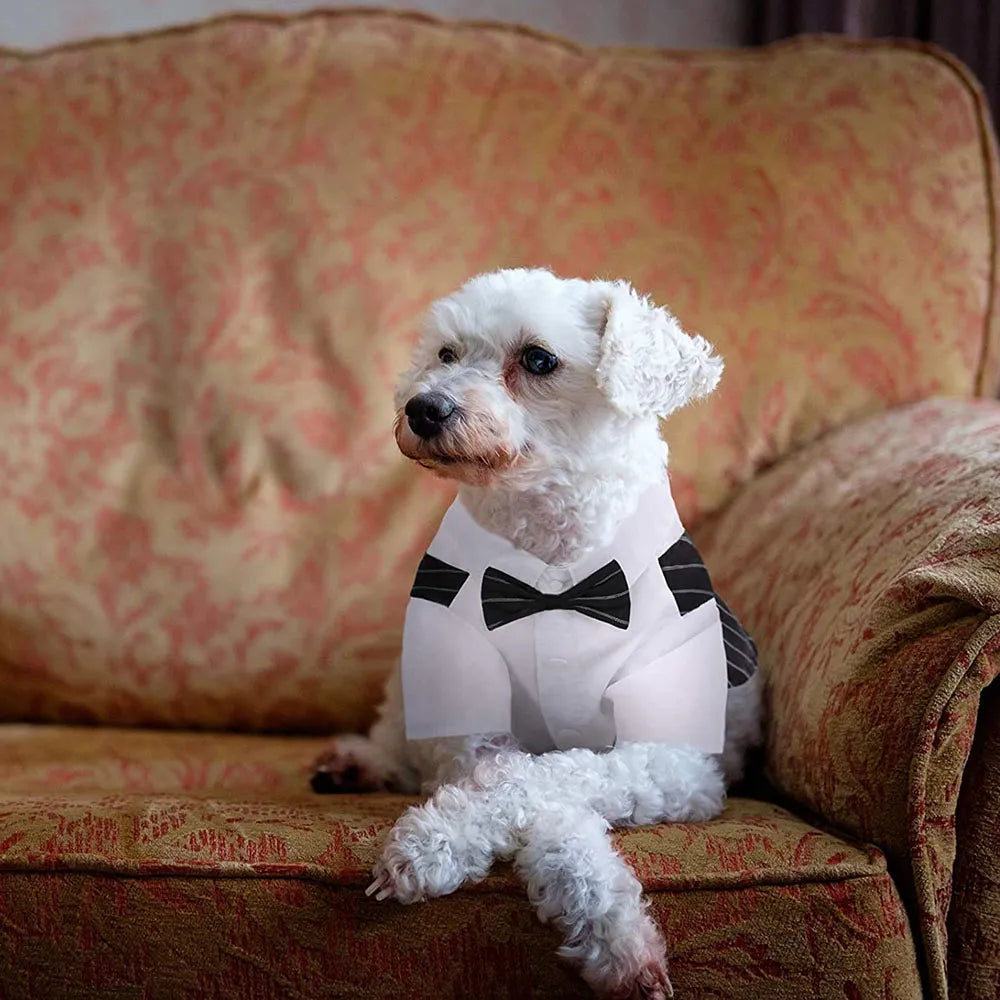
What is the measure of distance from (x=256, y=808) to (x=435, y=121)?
106cm

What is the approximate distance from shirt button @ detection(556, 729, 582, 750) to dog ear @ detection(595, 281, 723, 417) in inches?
12.0

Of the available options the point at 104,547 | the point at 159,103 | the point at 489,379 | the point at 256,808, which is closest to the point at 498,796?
the point at 256,808

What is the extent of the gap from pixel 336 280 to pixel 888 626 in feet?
3.14

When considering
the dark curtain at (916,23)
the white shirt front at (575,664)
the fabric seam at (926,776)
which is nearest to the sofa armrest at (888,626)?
the fabric seam at (926,776)

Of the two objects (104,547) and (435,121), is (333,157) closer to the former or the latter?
(435,121)

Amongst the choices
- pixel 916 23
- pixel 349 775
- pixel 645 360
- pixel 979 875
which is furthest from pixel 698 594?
pixel 916 23

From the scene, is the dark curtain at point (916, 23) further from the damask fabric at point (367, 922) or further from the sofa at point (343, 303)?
the damask fabric at point (367, 922)

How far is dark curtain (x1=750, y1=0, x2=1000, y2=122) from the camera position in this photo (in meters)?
2.16

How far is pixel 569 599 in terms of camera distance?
114cm

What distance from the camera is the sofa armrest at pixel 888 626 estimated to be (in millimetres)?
984

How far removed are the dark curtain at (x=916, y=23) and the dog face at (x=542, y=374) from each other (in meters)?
1.33

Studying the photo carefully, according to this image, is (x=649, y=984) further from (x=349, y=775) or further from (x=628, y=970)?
(x=349, y=775)

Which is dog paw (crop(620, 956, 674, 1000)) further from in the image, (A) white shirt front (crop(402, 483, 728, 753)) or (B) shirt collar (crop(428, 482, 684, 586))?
(B) shirt collar (crop(428, 482, 684, 586))

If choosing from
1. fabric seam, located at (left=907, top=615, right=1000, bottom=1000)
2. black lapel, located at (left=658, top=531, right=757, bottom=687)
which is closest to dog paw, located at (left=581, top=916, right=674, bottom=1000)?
fabric seam, located at (left=907, top=615, right=1000, bottom=1000)
